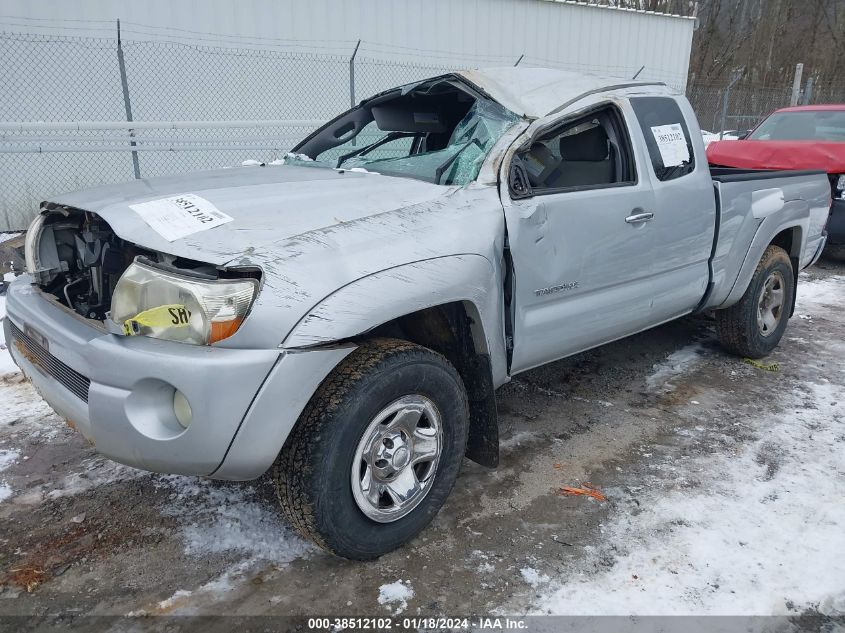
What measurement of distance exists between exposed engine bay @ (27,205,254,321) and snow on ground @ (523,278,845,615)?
2.01m

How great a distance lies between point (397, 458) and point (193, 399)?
2.66 feet

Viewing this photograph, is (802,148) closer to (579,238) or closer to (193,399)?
(579,238)

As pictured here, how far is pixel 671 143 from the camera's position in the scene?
367cm

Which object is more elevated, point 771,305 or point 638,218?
point 638,218

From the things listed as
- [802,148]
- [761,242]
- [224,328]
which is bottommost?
[761,242]

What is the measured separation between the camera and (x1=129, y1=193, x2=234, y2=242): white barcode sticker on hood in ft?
7.39

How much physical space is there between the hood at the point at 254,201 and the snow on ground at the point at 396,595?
4.23ft

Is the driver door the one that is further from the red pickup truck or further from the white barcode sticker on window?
the red pickup truck

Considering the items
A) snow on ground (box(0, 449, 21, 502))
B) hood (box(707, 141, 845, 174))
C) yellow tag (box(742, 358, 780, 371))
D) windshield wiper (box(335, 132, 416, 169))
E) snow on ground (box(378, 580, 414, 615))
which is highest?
windshield wiper (box(335, 132, 416, 169))

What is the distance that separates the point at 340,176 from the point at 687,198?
196 cm

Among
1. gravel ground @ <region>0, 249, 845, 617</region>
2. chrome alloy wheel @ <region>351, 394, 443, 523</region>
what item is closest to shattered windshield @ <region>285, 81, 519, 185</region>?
chrome alloy wheel @ <region>351, 394, 443, 523</region>

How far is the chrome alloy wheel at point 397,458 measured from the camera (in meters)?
2.34

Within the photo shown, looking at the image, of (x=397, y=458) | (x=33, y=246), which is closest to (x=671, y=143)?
(x=397, y=458)

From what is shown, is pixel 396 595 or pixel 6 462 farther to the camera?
pixel 6 462
